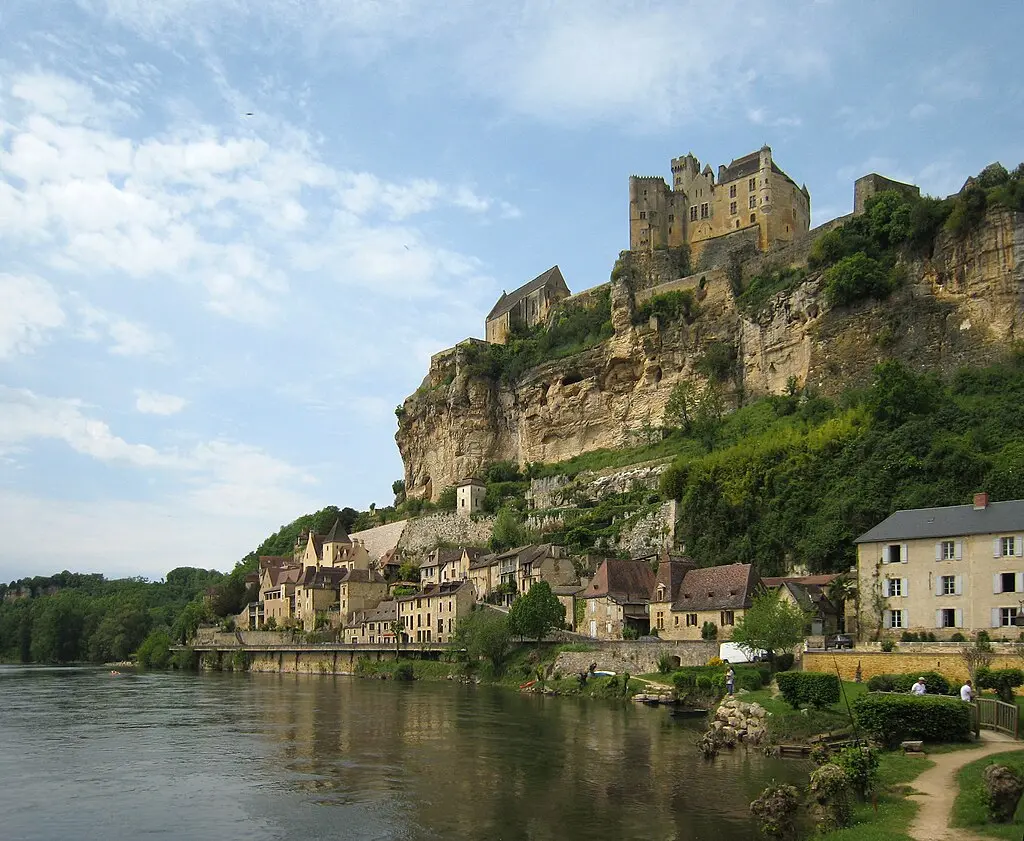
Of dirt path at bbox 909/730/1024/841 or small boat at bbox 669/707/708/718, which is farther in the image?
small boat at bbox 669/707/708/718

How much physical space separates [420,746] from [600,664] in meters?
19.1

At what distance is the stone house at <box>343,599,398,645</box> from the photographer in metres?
79.1

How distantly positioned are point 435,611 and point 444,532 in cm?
1837

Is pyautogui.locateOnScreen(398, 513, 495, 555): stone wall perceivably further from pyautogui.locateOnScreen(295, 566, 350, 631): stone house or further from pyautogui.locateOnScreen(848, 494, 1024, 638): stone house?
pyautogui.locateOnScreen(848, 494, 1024, 638): stone house

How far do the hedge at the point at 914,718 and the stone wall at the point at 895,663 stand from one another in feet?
26.5

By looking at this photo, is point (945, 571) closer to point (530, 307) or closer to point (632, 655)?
point (632, 655)

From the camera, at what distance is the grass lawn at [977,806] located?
636 inches

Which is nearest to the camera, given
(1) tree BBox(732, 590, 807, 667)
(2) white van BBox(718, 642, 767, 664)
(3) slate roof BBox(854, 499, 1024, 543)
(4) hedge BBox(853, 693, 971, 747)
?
(4) hedge BBox(853, 693, 971, 747)

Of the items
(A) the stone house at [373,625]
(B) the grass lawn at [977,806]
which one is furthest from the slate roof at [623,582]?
(B) the grass lawn at [977,806]

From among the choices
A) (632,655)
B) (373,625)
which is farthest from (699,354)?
(632,655)

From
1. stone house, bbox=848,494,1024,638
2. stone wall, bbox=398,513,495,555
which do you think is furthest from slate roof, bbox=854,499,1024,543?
Result: stone wall, bbox=398,513,495,555

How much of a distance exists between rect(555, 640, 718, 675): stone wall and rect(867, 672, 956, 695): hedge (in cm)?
1401

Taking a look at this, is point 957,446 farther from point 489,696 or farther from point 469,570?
point 469,570

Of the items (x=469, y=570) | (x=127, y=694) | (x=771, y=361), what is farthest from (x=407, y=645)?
(x=771, y=361)
